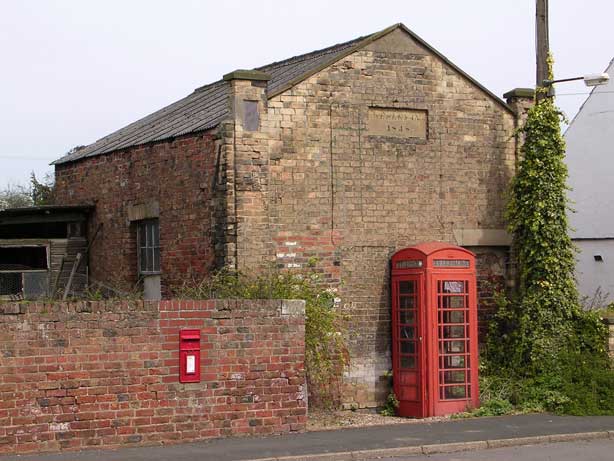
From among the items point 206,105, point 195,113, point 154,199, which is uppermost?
point 206,105

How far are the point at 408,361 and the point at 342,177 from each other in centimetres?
330

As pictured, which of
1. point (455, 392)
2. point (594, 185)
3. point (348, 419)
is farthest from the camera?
point (594, 185)

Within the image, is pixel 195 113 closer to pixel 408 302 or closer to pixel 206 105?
pixel 206 105

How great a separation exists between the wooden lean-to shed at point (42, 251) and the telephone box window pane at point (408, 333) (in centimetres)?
689

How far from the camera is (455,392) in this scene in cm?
1608

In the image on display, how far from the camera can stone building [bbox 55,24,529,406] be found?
15.7 meters

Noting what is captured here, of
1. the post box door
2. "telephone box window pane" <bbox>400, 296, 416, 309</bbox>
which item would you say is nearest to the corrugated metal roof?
"telephone box window pane" <bbox>400, 296, 416, 309</bbox>

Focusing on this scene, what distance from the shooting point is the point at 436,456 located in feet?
40.2

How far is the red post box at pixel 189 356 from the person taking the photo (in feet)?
41.1

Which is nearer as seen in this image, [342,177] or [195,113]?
[342,177]

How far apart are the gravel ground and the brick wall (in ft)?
1.44

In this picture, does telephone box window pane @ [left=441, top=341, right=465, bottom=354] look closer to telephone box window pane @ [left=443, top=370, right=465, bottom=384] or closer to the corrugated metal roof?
telephone box window pane @ [left=443, top=370, right=465, bottom=384]

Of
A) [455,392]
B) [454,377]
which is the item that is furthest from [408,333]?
[455,392]

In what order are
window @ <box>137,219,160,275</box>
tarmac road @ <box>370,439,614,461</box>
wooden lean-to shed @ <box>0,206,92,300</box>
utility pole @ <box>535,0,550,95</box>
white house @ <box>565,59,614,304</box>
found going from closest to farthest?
tarmac road @ <box>370,439,614,461</box>
utility pole @ <box>535,0,550,95</box>
window @ <box>137,219,160,275</box>
wooden lean-to shed @ <box>0,206,92,300</box>
white house @ <box>565,59,614,304</box>
